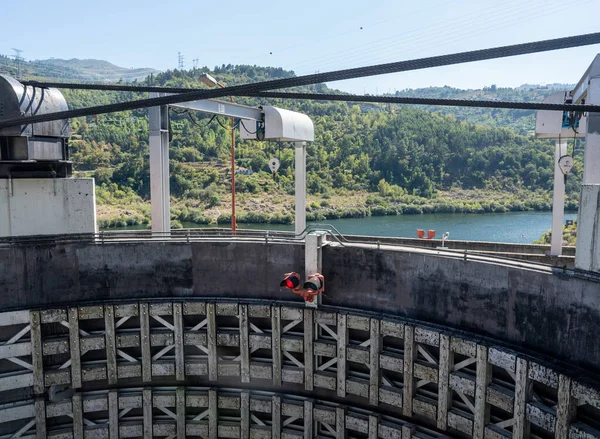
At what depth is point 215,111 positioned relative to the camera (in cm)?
1431

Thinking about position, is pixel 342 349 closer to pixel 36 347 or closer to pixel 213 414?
pixel 213 414

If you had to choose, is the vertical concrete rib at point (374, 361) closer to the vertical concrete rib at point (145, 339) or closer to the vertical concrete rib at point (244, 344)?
the vertical concrete rib at point (244, 344)

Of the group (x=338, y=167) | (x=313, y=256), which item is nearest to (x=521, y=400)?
(x=313, y=256)

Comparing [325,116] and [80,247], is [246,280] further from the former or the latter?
[325,116]

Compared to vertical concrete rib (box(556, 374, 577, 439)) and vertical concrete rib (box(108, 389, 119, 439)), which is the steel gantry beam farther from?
vertical concrete rib (box(556, 374, 577, 439))

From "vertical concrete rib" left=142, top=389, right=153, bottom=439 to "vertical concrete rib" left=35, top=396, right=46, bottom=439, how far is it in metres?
2.27

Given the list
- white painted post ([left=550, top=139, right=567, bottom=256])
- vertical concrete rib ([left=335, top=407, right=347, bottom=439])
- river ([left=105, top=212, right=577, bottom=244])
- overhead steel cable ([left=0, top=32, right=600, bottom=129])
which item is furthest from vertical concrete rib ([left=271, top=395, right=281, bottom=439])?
river ([left=105, top=212, right=577, bottom=244])

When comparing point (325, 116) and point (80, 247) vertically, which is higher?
point (325, 116)

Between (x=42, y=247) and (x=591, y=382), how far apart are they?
1187cm

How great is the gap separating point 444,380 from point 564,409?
2.45m

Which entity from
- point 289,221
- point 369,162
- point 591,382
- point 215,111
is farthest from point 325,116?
point 591,382

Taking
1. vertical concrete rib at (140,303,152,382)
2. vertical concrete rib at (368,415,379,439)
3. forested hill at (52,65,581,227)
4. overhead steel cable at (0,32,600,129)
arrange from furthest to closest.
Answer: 1. forested hill at (52,65,581,227)
2. vertical concrete rib at (140,303,152,382)
3. vertical concrete rib at (368,415,379,439)
4. overhead steel cable at (0,32,600,129)

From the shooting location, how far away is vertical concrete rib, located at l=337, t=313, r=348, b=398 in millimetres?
11922

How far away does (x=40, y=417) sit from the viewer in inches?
483
